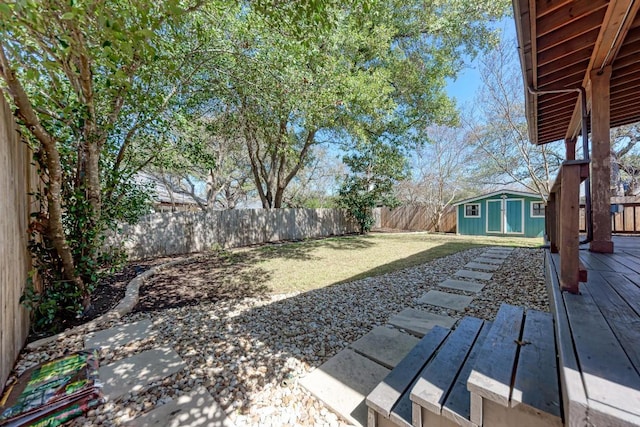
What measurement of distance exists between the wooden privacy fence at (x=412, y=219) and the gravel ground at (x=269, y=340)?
11342 mm

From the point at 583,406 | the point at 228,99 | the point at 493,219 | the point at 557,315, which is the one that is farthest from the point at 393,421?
the point at 493,219

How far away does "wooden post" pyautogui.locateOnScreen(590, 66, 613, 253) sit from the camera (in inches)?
105

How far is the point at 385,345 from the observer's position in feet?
6.96

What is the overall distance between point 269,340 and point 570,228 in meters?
2.43

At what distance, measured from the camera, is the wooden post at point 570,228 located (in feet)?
5.40

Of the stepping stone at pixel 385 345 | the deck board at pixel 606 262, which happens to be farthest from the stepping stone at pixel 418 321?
the deck board at pixel 606 262

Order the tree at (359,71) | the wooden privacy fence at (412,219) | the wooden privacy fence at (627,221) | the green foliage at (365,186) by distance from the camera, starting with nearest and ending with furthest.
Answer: the tree at (359,71), the wooden privacy fence at (627,221), the green foliage at (365,186), the wooden privacy fence at (412,219)

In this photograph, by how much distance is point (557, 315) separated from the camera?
140 cm

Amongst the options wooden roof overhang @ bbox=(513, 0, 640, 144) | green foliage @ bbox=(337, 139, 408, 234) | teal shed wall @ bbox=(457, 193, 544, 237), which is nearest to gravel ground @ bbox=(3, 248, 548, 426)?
wooden roof overhang @ bbox=(513, 0, 640, 144)

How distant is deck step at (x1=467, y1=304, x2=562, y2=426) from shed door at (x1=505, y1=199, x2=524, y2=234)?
43.5 ft

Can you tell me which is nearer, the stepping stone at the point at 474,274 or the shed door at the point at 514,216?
the stepping stone at the point at 474,274

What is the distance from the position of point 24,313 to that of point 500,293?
509 cm

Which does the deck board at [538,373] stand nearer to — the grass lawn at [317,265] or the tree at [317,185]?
the grass lawn at [317,265]

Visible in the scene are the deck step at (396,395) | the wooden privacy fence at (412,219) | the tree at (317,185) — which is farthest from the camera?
the tree at (317,185)
